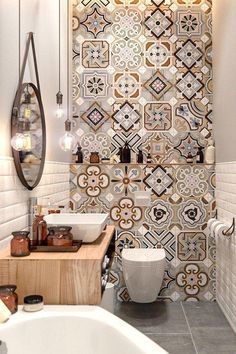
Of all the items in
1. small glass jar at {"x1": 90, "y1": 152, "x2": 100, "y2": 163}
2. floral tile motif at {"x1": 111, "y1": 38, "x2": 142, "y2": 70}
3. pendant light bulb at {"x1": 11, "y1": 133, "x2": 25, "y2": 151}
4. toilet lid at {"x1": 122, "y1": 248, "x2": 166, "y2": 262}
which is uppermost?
floral tile motif at {"x1": 111, "y1": 38, "x2": 142, "y2": 70}

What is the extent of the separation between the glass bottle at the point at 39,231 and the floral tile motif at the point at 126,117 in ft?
6.92

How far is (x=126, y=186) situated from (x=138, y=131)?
1.93ft

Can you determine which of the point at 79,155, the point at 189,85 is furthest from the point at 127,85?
the point at 79,155

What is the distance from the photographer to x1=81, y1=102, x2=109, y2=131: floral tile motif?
158 inches

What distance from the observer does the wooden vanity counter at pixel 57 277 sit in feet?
5.28

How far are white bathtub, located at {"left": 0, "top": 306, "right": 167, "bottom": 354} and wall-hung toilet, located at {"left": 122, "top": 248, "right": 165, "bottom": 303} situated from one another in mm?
1912

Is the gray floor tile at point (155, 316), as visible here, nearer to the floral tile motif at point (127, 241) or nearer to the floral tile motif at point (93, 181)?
the floral tile motif at point (127, 241)

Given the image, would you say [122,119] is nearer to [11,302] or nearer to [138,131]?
[138,131]

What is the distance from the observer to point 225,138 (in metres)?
3.42

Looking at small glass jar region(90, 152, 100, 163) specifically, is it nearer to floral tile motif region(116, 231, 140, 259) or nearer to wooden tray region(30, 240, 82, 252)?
floral tile motif region(116, 231, 140, 259)

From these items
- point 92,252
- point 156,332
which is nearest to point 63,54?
point 92,252

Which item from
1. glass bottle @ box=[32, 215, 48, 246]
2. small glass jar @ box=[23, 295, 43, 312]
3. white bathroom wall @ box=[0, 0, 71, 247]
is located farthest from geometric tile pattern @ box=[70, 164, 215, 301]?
small glass jar @ box=[23, 295, 43, 312]

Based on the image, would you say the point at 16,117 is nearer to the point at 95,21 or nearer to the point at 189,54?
the point at 95,21

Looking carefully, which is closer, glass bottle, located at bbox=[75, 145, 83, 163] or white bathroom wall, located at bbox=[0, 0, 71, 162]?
white bathroom wall, located at bbox=[0, 0, 71, 162]
